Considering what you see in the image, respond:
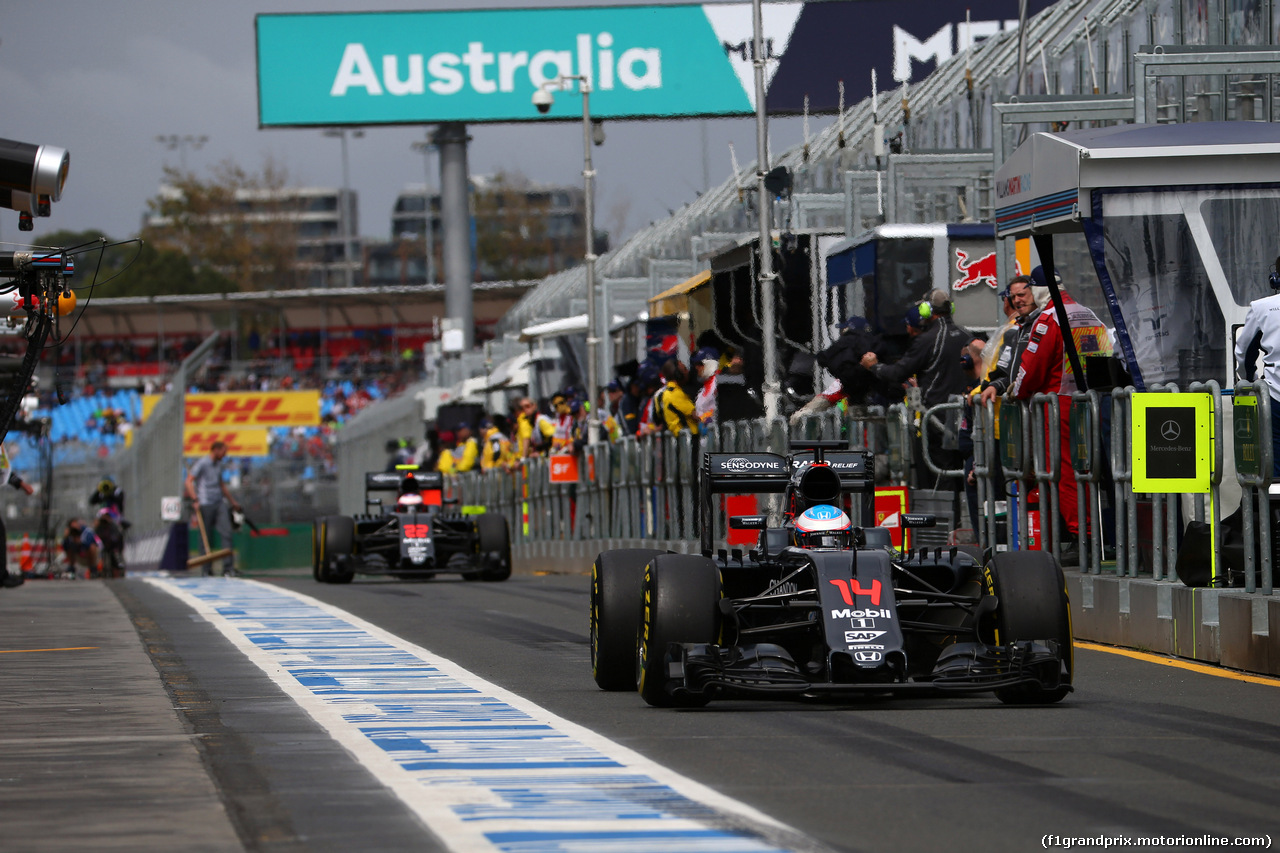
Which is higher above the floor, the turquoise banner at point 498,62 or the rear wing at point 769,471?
the turquoise banner at point 498,62

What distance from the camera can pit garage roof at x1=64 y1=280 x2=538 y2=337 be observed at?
256 ft

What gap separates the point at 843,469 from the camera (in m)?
9.66

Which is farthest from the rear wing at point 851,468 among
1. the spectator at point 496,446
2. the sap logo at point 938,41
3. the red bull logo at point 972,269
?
the sap logo at point 938,41

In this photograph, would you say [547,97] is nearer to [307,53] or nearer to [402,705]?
[307,53]

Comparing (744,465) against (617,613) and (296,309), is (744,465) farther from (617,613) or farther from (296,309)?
(296,309)

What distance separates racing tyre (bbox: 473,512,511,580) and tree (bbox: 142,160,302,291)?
90.6 metres

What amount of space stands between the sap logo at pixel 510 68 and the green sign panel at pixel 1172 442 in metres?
45.4

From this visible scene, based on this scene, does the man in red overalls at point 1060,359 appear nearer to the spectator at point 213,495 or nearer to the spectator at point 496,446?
the spectator at point 213,495

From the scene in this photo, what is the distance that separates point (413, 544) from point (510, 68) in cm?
3502

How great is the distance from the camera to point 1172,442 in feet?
36.5

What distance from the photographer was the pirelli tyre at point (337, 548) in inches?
898

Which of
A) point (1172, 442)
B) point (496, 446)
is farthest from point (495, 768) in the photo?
point (496, 446)

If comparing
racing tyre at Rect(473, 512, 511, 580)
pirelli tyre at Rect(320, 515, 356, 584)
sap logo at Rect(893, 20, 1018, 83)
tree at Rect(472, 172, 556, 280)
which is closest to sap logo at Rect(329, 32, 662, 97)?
sap logo at Rect(893, 20, 1018, 83)

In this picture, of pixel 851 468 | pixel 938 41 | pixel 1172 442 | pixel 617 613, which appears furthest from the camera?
pixel 938 41
